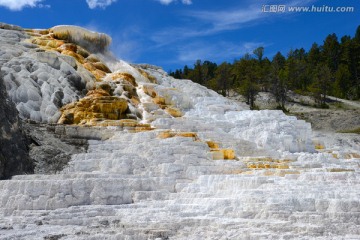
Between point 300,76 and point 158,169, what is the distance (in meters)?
43.3

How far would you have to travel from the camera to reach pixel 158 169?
13977 millimetres

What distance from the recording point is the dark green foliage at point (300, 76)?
45219 mm

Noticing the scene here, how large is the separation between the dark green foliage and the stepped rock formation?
17.6 meters

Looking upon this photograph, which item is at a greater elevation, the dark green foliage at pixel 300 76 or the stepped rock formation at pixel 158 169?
the dark green foliage at pixel 300 76

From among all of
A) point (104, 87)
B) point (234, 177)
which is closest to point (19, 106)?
point (104, 87)

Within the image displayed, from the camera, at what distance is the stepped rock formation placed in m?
8.45

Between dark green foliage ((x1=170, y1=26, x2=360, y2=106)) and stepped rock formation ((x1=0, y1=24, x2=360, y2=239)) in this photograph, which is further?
dark green foliage ((x1=170, y1=26, x2=360, y2=106))

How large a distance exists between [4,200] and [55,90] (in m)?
11.9

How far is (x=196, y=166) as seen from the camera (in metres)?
14.0

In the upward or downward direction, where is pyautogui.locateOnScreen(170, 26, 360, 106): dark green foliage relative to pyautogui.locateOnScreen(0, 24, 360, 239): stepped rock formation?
upward

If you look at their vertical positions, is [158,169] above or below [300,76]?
below

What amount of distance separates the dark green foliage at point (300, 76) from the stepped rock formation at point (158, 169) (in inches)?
692

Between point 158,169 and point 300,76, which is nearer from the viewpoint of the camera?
point 158,169

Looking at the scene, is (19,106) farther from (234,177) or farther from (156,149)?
(234,177)
